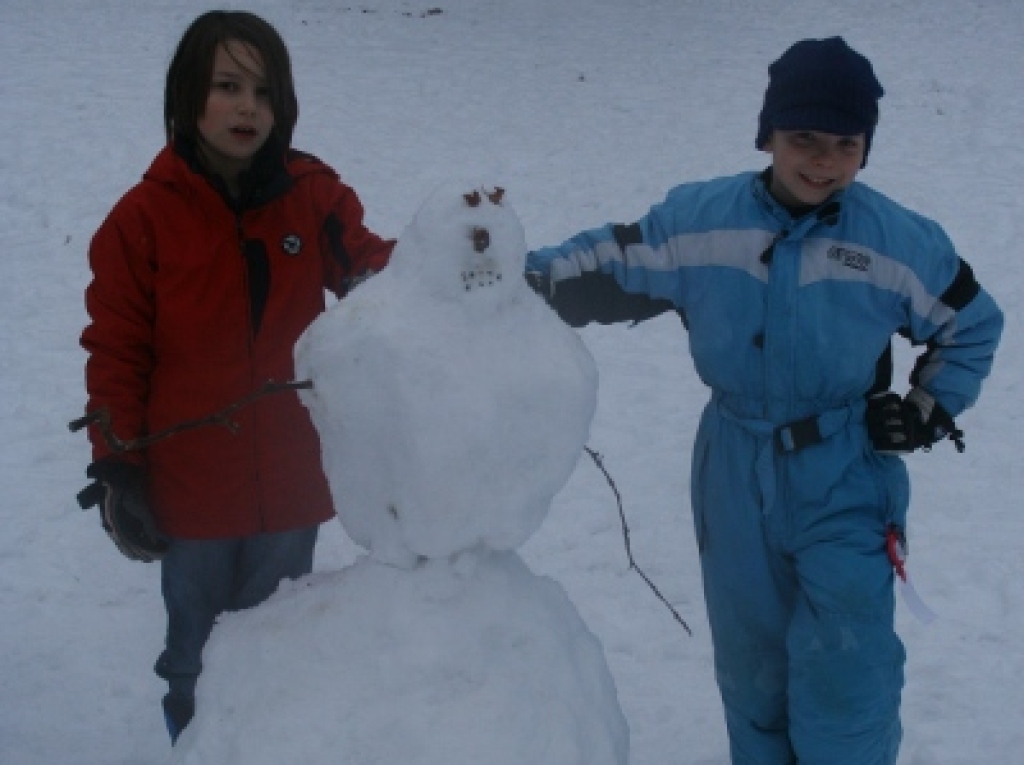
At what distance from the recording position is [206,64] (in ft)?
6.43

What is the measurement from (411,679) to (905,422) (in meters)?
1.09

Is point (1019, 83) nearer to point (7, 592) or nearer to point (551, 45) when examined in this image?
point (551, 45)

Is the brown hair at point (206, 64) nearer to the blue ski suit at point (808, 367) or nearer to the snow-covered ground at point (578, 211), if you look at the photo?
the blue ski suit at point (808, 367)

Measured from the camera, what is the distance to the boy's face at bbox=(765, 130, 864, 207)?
2.02 m

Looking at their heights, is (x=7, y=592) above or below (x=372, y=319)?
below

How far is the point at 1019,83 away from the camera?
9336 millimetres

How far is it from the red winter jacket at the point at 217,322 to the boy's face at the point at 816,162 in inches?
30.7

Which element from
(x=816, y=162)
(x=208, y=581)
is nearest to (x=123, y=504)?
(x=208, y=581)

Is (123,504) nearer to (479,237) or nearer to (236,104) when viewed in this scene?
(236,104)

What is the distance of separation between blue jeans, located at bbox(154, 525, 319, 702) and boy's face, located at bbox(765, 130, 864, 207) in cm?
124

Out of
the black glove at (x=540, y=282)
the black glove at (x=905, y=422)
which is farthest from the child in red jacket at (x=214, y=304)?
the black glove at (x=905, y=422)

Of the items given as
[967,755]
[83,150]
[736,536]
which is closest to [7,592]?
[736,536]

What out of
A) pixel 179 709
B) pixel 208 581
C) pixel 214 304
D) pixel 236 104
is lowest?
pixel 179 709

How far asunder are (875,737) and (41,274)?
202 inches
